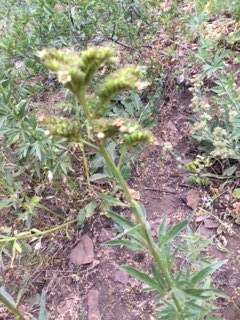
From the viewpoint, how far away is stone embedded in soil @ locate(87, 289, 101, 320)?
2.46m

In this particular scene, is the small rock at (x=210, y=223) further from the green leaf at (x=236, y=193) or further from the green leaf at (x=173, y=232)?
the green leaf at (x=173, y=232)

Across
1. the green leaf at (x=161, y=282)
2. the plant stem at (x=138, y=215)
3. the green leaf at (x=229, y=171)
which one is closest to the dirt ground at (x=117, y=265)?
the green leaf at (x=229, y=171)

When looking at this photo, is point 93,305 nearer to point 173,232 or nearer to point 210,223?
A: point 210,223

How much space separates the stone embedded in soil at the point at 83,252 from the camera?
267 centimetres

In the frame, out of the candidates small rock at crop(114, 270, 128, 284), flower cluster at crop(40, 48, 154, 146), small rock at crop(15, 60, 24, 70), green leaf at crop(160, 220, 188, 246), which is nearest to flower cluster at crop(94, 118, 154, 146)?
flower cluster at crop(40, 48, 154, 146)

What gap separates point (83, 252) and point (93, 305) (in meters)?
0.31

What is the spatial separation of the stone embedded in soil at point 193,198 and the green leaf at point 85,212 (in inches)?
19.5

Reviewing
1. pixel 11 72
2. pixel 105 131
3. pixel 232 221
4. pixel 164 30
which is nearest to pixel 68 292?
pixel 232 221

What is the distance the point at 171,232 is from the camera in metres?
1.71

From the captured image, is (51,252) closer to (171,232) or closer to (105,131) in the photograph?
(171,232)

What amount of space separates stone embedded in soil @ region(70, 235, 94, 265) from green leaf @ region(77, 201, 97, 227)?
0.30ft

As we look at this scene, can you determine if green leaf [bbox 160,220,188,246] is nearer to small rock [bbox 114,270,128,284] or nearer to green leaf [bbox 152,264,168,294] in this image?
green leaf [bbox 152,264,168,294]

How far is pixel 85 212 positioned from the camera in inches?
107

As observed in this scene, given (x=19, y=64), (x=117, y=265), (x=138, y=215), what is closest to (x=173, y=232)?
(x=138, y=215)
